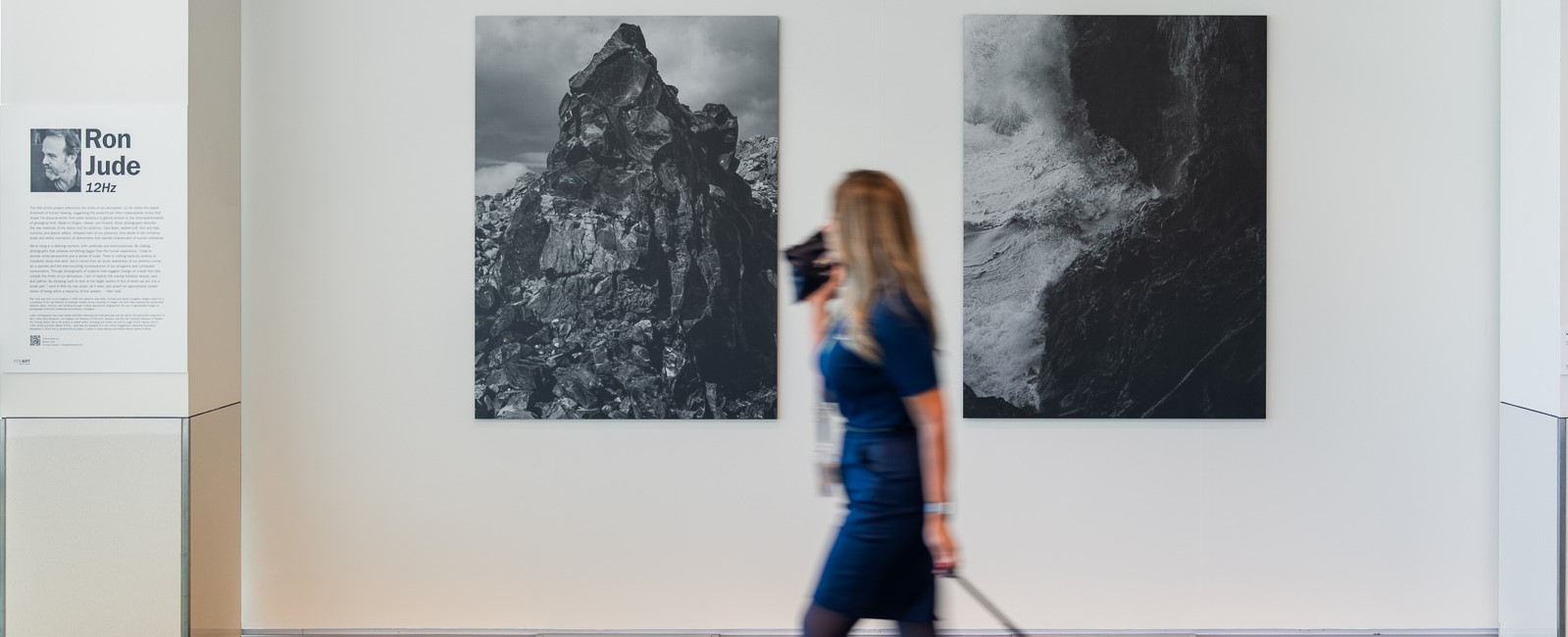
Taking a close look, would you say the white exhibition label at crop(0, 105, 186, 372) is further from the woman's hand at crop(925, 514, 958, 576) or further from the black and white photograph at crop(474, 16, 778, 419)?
the woman's hand at crop(925, 514, 958, 576)

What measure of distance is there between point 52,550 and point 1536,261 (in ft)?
16.3

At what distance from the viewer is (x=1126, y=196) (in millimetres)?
3467


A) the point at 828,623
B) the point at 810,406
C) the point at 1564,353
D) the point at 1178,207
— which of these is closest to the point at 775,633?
the point at 810,406

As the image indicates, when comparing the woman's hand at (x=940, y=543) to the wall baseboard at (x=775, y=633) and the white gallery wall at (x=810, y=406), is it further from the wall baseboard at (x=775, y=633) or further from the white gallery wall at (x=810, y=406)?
the wall baseboard at (x=775, y=633)

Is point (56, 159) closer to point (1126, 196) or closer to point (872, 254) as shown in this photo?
point (872, 254)

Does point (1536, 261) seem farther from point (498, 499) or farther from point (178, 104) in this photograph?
point (178, 104)

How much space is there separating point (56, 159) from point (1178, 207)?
3.74 meters

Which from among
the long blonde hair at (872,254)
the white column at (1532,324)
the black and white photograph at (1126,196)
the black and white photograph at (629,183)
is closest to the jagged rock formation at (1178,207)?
the black and white photograph at (1126,196)

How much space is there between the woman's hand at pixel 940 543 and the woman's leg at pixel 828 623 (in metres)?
0.23

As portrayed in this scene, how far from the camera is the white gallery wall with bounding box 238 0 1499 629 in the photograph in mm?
3514

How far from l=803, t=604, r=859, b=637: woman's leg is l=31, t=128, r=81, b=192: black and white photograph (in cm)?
274

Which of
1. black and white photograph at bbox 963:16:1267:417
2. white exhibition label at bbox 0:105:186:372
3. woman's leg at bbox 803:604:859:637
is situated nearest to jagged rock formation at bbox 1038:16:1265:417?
black and white photograph at bbox 963:16:1267:417

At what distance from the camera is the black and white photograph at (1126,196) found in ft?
11.4

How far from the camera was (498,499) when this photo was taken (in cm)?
357
